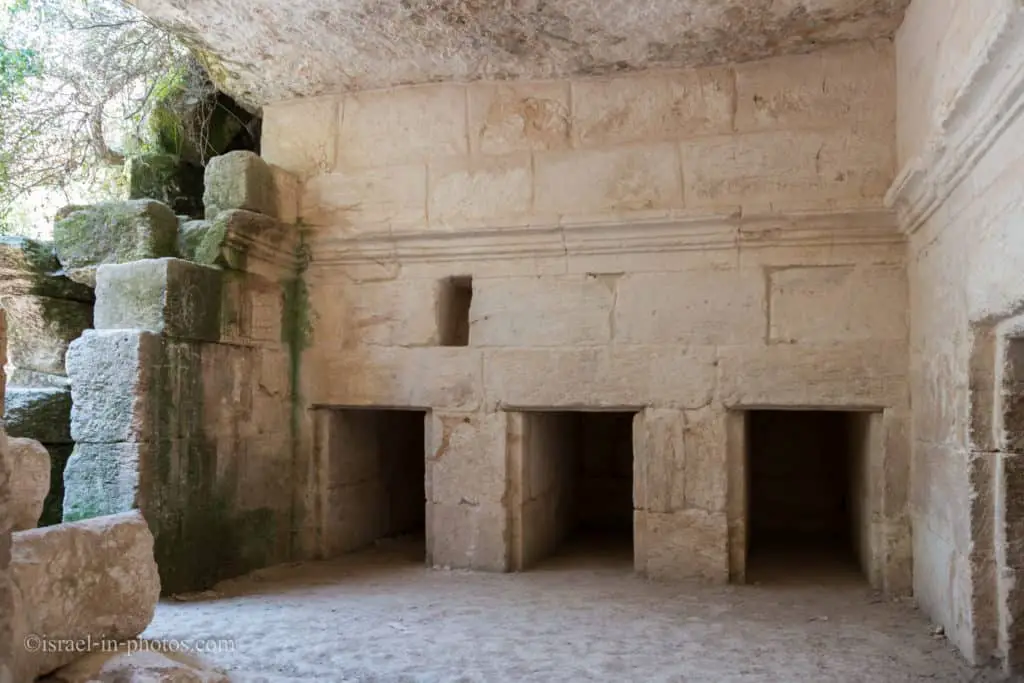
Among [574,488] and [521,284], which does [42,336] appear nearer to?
[521,284]

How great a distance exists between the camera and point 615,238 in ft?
16.1

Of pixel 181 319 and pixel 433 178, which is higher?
pixel 433 178

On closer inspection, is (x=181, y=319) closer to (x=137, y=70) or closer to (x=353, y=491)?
(x=353, y=491)

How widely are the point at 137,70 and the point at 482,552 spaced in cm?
429

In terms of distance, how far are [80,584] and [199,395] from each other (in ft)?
5.88

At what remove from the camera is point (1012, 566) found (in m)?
3.26

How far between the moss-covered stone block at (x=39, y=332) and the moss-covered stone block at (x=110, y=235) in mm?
335

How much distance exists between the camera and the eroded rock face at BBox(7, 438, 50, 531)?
2.97 metres

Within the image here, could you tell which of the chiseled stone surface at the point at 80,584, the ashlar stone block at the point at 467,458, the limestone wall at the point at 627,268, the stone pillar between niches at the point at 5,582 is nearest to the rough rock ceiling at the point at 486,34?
the limestone wall at the point at 627,268

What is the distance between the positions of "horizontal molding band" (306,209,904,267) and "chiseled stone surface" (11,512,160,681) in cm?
245

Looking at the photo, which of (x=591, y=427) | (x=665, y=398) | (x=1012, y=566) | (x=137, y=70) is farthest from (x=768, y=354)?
(x=137, y=70)

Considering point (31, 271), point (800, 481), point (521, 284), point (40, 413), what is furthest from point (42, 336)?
point (800, 481)

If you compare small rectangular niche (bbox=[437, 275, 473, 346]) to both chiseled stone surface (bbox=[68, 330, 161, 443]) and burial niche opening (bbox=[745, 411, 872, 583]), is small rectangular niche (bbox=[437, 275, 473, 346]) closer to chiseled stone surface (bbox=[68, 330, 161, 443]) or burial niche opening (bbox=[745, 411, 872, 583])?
chiseled stone surface (bbox=[68, 330, 161, 443])

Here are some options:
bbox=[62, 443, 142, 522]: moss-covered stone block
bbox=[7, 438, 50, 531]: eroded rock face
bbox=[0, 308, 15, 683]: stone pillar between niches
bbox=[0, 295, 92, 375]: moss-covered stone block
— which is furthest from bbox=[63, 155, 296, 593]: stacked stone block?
bbox=[0, 308, 15, 683]: stone pillar between niches
